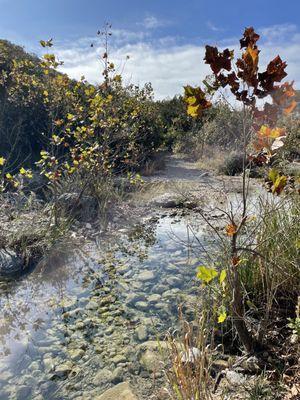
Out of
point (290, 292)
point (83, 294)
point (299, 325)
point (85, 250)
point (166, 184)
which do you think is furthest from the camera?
point (166, 184)

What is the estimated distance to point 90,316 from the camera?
3012 mm

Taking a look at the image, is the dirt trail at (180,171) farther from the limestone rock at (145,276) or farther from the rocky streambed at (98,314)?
the limestone rock at (145,276)

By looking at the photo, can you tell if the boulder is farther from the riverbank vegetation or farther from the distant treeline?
the distant treeline

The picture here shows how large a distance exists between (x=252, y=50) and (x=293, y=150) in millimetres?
7503

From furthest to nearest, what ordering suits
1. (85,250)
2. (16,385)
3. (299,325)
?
1. (85,250)
2. (16,385)
3. (299,325)

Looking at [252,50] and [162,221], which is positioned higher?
[252,50]

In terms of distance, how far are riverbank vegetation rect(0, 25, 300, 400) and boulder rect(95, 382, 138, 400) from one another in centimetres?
24

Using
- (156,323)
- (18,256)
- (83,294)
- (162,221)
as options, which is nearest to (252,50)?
(156,323)

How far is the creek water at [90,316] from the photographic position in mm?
2305

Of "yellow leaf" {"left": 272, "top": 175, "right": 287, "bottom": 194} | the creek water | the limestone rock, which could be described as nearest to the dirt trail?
the creek water

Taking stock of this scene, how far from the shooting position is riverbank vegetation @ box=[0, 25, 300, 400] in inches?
64.5

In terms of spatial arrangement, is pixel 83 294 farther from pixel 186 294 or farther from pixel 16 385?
pixel 16 385

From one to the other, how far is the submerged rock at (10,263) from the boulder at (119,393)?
2075mm

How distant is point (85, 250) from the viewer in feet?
14.8
